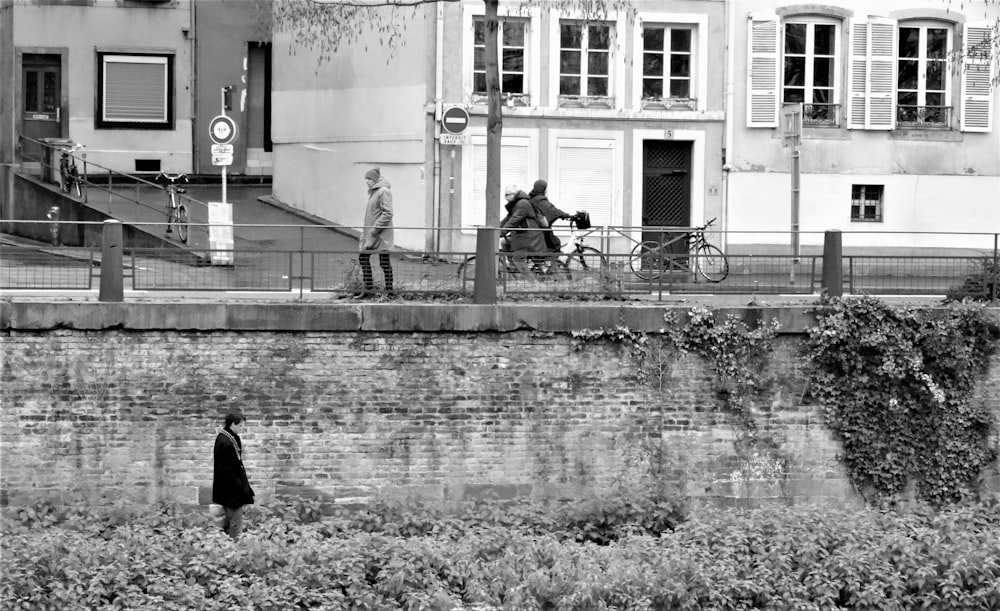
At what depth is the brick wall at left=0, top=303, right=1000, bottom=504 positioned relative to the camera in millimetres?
15742

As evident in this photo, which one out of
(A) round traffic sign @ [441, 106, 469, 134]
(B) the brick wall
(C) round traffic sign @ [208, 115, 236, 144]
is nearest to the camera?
(B) the brick wall

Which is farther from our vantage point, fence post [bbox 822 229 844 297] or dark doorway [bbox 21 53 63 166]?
dark doorway [bbox 21 53 63 166]

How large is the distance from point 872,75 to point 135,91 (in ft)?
52.5

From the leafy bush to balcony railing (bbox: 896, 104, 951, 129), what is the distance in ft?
A: 48.0

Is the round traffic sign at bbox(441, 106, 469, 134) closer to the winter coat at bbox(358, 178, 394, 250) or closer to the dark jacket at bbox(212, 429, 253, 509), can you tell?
the winter coat at bbox(358, 178, 394, 250)

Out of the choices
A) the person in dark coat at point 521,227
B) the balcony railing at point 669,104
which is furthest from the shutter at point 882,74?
the person in dark coat at point 521,227

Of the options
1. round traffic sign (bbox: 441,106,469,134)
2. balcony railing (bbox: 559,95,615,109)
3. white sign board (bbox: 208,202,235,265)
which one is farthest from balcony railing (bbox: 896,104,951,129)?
white sign board (bbox: 208,202,235,265)

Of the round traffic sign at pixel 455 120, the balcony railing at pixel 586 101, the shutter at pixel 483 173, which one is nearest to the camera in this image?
the round traffic sign at pixel 455 120

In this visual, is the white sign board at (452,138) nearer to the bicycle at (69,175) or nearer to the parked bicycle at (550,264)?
the parked bicycle at (550,264)

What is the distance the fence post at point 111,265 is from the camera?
626 inches

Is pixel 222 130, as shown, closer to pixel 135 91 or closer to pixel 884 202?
pixel 135 91

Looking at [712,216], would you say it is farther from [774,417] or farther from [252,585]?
[252,585]

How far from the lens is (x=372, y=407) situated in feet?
53.4

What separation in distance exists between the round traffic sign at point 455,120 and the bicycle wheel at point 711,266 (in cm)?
684
